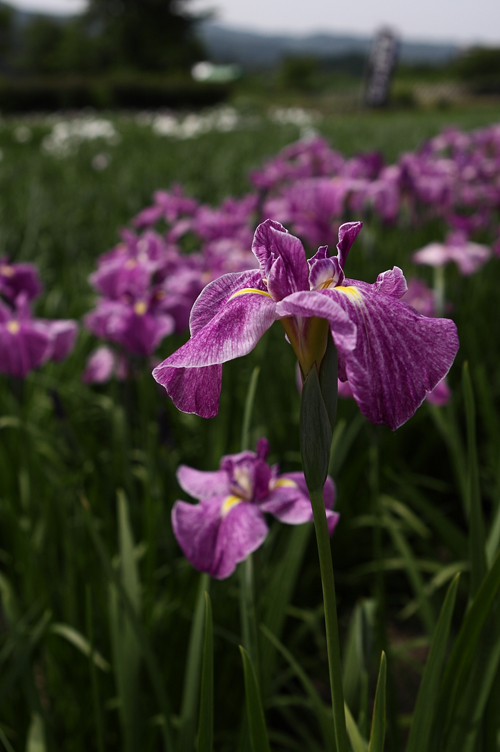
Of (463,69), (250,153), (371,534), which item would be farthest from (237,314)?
(463,69)

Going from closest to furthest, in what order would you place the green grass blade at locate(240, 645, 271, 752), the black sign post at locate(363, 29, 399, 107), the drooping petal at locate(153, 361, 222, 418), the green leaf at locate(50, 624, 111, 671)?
1. the drooping petal at locate(153, 361, 222, 418)
2. the green grass blade at locate(240, 645, 271, 752)
3. the green leaf at locate(50, 624, 111, 671)
4. the black sign post at locate(363, 29, 399, 107)

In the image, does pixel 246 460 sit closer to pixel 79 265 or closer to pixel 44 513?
pixel 44 513

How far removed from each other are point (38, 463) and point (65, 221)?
2942mm

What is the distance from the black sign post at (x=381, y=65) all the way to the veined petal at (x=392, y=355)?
17.3m

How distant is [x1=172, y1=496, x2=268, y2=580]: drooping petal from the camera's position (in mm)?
876

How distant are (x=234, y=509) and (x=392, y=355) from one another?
1.62ft

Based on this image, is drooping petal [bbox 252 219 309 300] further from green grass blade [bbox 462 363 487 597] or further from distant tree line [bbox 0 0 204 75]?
distant tree line [bbox 0 0 204 75]

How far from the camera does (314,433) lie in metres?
0.57

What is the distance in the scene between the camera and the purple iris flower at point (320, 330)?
512 millimetres

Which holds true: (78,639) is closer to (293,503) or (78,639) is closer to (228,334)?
(293,503)

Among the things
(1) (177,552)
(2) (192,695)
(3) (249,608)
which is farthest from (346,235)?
(1) (177,552)

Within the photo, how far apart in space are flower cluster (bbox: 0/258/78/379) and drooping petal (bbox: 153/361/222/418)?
3.19 feet

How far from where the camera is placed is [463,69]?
169 feet

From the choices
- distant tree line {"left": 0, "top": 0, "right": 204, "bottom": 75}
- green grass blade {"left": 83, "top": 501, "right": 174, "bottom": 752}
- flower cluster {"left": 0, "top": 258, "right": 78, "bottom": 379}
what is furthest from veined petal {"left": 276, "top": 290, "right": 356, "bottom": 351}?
distant tree line {"left": 0, "top": 0, "right": 204, "bottom": 75}
